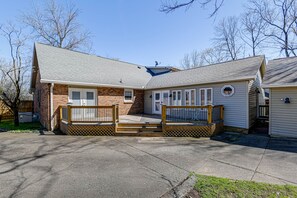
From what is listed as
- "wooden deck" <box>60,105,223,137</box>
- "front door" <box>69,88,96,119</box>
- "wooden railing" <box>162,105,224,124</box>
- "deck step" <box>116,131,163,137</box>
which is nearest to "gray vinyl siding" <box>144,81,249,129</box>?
"wooden railing" <box>162,105,224,124</box>

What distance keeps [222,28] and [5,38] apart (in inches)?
1114

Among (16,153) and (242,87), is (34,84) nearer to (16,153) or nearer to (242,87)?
(16,153)

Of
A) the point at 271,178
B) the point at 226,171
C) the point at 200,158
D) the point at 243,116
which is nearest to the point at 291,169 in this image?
the point at 271,178

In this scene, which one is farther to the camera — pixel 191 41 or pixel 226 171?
pixel 191 41

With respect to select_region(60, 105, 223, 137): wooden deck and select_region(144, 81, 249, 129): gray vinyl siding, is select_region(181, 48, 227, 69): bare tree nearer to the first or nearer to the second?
select_region(144, 81, 249, 129): gray vinyl siding

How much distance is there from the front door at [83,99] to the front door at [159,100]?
517 cm

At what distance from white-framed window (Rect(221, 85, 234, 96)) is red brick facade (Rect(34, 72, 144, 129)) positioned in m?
7.20

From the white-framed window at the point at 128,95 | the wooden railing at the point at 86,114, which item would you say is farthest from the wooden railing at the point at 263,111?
the wooden railing at the point at 86,114

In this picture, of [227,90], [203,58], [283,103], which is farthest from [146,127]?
[203,58]

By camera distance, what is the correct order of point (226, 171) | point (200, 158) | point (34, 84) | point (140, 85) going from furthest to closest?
point (34, 84) → point (140, 85) → point (200, 158) → point (226, 171)

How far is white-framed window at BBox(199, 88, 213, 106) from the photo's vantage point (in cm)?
980

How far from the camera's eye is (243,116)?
27.2 ft

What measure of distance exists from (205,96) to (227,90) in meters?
1.46

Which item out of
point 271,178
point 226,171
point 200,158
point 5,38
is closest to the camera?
point 271,178
